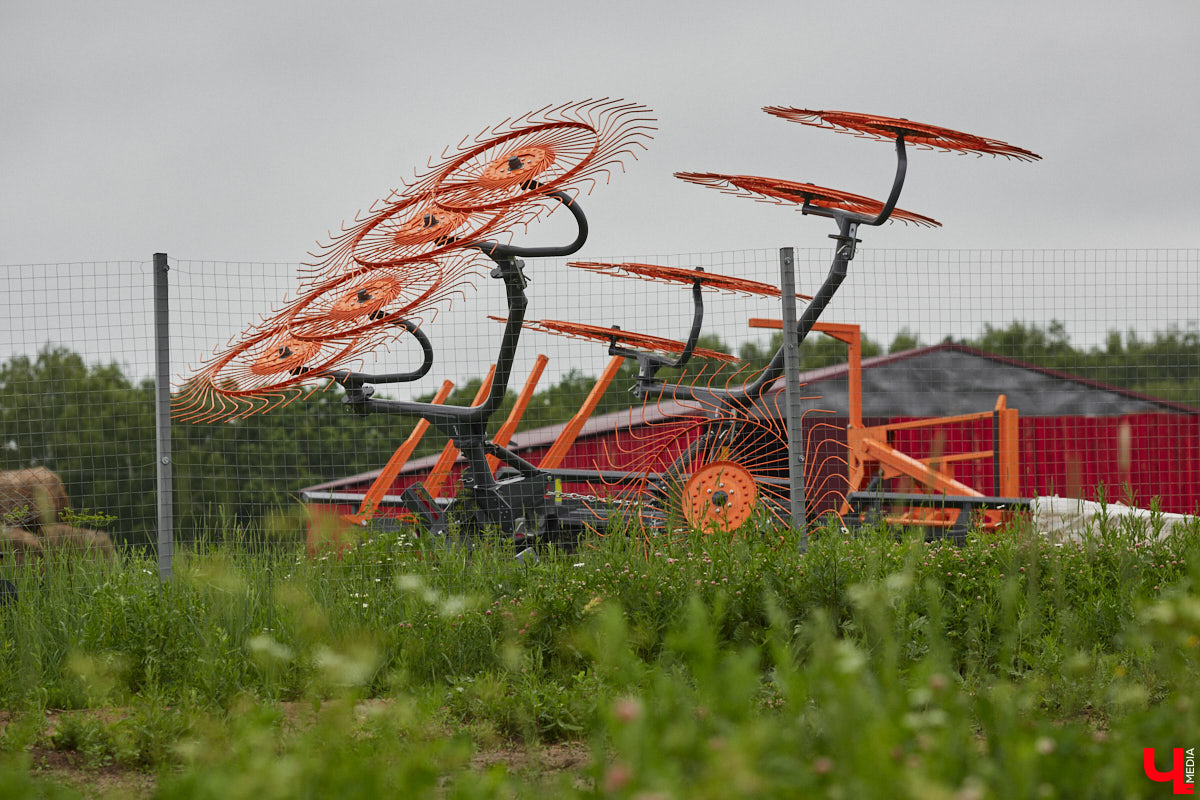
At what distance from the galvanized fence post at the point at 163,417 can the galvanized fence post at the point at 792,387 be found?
3.23 metres

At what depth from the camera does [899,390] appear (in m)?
14.5

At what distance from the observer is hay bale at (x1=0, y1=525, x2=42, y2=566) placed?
4773 millimetres

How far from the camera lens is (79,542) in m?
5.19

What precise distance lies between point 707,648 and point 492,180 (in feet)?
16.3

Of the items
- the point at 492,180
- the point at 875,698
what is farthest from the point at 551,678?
the point at 492,180

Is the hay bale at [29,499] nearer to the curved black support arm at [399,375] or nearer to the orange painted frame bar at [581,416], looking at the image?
the curved black support arm at [399,375]

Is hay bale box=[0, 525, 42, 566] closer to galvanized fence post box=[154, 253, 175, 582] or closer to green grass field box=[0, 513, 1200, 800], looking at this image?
green grass field box=[0, 513, 1200, 800]

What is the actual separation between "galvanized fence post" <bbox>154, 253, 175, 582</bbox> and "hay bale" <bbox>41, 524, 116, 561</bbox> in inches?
15.6

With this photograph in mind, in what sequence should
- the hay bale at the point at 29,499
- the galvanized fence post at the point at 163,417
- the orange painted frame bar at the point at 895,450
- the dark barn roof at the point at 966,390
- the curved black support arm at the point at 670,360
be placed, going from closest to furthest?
the hay bale at the point at 29,499
the galvanized fence post at the point at 163,417
the orange painted frame bar at the point at 895,450
the curved black support arm at the point at 670,360
the dark barn roof at the point at 966,390

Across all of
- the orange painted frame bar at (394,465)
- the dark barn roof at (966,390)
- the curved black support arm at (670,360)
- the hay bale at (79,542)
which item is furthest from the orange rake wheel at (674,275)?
the dark barn roof at (966,390)

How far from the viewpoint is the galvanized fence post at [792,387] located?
5.28m

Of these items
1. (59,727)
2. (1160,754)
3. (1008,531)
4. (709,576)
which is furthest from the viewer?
(1008,531)

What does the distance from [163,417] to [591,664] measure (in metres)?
2.58

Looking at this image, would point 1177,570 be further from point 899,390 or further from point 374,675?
point 899,390
